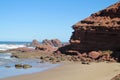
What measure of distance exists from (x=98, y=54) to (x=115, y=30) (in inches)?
184

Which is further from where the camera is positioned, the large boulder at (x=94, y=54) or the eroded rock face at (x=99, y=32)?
the eroded rock face at (x=99, y=32)

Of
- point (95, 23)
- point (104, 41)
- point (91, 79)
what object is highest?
point (95, 23)

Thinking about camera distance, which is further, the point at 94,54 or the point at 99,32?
the point at 99,32

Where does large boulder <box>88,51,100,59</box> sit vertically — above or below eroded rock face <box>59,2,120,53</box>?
below

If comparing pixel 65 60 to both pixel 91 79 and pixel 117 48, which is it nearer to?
pixel 117 48

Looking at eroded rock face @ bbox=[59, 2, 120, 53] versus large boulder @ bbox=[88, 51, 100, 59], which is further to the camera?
eroded rock face @ bbox=[59, 2, 120, 53]

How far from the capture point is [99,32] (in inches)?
1875

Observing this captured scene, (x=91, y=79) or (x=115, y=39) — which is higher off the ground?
(x=115, y=39)

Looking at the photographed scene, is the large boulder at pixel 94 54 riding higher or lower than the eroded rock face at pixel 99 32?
lower

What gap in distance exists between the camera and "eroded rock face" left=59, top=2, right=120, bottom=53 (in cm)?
4588

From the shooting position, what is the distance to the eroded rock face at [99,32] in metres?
45.9

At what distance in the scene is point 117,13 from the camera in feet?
162

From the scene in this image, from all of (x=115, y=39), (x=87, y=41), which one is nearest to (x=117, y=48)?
(x=115, y=39)

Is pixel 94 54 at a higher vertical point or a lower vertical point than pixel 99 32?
lower
